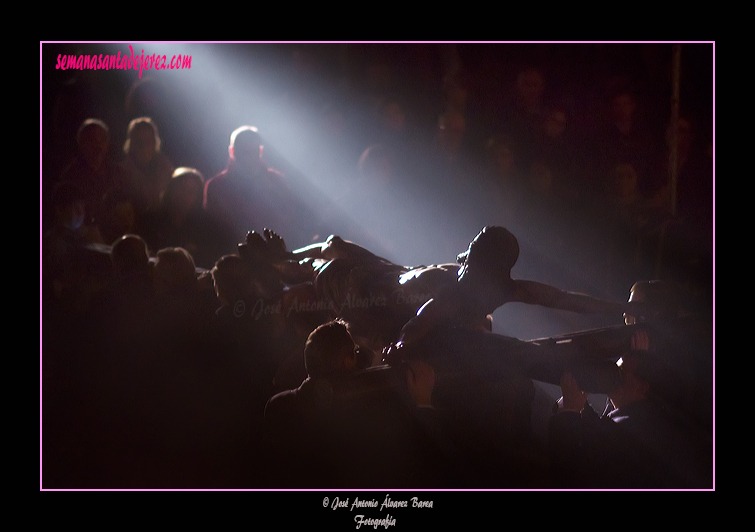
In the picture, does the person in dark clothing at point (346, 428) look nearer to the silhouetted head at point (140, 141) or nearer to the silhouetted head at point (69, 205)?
the silhouetted head at point (69, 205)

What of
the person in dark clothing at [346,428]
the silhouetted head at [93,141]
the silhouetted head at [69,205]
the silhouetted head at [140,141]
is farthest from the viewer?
the silhouetted head at [140,141]

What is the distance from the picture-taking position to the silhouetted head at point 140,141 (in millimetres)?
1891

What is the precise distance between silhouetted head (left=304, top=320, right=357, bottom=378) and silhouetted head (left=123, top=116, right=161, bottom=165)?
3.23 ft

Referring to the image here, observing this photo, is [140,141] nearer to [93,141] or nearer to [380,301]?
[93,141]

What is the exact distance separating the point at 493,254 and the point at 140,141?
50.0 inches

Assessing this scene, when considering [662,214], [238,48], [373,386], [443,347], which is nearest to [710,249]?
[662,214]

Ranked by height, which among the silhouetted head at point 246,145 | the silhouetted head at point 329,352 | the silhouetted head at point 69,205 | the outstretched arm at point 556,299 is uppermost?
the silhouetted head at point 246,145

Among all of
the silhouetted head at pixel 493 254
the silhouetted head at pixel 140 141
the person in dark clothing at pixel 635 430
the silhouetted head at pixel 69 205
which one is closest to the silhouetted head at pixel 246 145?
the silhouetted head at pixel 140 141

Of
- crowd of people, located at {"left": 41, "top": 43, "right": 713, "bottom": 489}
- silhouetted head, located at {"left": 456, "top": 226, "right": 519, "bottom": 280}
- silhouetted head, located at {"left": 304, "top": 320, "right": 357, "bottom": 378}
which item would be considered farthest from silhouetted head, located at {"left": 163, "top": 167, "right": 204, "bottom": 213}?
silhouetted head, located at {"left": 456, "top": 226, "right": 519, "bottom": 280}

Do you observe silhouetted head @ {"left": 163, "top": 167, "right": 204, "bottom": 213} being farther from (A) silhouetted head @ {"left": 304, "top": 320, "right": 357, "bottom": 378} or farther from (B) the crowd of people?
(A) silhouetted head @ {"left": 304, "top": 320, "right": 357, "bottom": 378}

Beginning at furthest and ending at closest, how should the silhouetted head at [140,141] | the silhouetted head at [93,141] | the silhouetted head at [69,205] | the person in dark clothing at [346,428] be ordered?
1. the silhouetted head at [140,141]
2. the silhouetted head at [93,141]
3. the silhouetted head at [69,205]
4. the person in dark clothing at [346,428]

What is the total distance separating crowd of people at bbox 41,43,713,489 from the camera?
137cm

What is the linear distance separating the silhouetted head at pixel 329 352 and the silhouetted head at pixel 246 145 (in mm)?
676

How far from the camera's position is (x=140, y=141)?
74.9 inches
